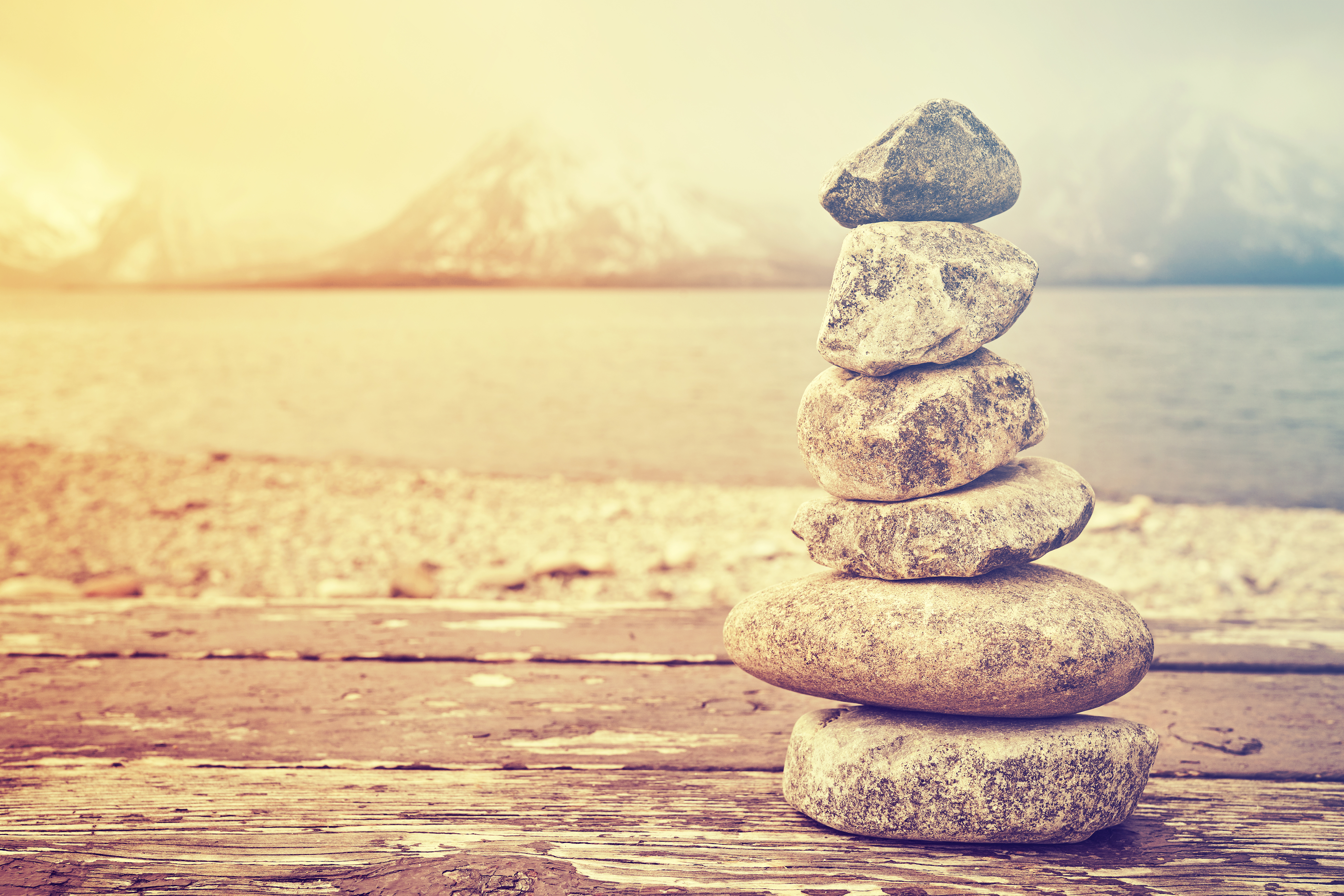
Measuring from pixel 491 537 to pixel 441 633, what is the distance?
4.56m

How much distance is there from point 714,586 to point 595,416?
6437 mm

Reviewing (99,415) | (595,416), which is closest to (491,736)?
(595,416)

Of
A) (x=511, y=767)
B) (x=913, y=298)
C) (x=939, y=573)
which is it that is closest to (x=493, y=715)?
(x=511, y=767)

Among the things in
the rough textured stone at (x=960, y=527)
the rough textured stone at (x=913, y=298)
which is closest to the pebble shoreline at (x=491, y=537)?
the rough textured stone at (x=960, y=527)

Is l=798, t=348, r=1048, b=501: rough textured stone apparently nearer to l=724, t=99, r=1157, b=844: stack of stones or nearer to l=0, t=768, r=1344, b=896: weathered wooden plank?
l=724, t=99, r=1157, b=844: stack of stones

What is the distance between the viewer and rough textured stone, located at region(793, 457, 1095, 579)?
2072 mm

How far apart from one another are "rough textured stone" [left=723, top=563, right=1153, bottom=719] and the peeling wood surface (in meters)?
1.37

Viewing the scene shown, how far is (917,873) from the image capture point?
1.84 meters

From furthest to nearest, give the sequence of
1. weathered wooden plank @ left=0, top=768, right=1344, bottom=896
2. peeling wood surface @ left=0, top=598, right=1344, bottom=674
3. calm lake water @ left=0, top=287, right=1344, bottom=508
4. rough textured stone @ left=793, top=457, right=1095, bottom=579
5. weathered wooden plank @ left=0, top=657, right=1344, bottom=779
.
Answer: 1. calm lake water @ left=0, top=287, right=1344, bottom=508
2. peeling wood surface @ left=0, top=598, right=1344, bottom=674
3. weathered wooden plank @ left=0, top=657, right=1344, bottom=779
4. rough textured stone @ left=793, top=457, right=1095, bottom=579
5. weathered wooden plank @ left=0, top=768, right=1344, bottom=896

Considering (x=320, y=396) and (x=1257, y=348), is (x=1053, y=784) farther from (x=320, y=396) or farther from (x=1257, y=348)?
(x=1257, y=348)

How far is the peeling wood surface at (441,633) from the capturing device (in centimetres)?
343

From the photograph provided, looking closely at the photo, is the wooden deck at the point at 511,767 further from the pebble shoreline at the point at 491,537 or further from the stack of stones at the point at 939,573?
the pebble shoreline at the point at 491,537

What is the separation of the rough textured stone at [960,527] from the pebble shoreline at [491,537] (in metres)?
3.60

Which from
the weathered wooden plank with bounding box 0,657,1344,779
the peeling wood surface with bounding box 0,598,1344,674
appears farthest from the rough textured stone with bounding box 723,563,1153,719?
the peeling wood surface with bounding box 0,598,1344,674
